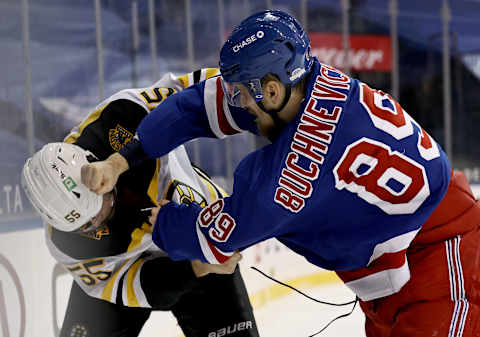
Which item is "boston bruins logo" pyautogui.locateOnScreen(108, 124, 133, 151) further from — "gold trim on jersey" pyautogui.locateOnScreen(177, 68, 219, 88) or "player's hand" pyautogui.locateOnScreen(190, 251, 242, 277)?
"player's hand" pyautogui.locateOnScreen(190, 251, 242, 277)

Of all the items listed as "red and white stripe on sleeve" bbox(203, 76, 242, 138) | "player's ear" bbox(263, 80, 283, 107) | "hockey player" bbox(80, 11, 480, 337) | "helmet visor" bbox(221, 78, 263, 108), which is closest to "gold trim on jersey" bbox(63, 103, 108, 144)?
"hockey player" bbox(80, 11, 480, 337)

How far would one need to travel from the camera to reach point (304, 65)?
44.1 inches

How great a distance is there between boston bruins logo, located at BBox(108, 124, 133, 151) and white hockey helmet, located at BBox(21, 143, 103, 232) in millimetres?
222

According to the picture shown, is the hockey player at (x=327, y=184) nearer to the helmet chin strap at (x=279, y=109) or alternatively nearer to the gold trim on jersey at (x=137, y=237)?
the helmet chin strap at (x=279, y=109)

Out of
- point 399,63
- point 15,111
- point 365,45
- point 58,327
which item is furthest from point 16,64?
point 399,63

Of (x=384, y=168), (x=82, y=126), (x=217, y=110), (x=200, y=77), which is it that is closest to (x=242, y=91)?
(x=217, y=110)

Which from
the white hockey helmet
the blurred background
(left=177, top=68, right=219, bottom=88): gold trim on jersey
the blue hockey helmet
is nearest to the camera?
the blue hockey helmet

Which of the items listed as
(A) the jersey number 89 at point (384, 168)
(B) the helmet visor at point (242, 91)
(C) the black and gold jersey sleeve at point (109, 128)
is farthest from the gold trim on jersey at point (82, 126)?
(A) the jersey number 89 at point (384, 168)

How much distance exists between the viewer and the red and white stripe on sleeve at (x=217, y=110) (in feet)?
4.41

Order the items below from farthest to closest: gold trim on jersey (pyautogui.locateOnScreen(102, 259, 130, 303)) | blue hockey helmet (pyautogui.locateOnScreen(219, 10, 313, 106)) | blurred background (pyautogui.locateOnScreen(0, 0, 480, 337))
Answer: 1. blurred background (pyautogui.locateOnScreen(0, 0, 480, 337))
2. gold trim on jersey (pyautogui.locateOnScreen(102, 259, 130, 303))
3. blue hockey helmet (pyautogui.locateOnScreen(219, 10, 313, 106))

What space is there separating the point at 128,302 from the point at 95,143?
43cm

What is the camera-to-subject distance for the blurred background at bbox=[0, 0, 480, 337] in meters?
2.71

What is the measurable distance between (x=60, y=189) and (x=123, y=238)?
0.89 ft

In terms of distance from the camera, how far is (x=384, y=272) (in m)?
1.29
